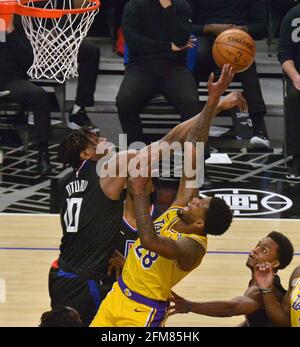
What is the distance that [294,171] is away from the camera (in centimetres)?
952

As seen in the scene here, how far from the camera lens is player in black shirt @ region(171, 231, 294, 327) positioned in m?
5.71

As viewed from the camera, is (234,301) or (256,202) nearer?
(234,301)

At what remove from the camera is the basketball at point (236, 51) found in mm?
8828

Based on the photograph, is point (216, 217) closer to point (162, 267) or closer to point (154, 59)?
point (162, 267)

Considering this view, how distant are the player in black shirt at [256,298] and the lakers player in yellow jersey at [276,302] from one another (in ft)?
0.20

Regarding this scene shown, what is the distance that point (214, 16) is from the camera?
1030 cm

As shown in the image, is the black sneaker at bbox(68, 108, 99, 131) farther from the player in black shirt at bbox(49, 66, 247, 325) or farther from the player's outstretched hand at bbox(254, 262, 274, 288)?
the player's outstretched hand at bbox(254, 262, 274, 288)

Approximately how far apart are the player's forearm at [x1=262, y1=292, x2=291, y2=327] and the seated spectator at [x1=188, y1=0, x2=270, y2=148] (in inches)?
182

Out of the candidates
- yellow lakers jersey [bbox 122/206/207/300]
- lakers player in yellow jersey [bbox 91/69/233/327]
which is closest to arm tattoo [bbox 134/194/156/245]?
lakers player in yellow jersey [bbox 91/69/233/327]

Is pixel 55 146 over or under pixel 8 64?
under

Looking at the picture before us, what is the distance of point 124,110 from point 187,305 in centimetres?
394
